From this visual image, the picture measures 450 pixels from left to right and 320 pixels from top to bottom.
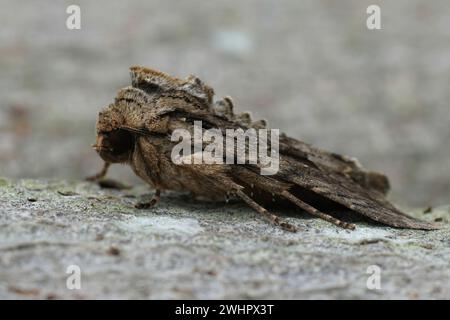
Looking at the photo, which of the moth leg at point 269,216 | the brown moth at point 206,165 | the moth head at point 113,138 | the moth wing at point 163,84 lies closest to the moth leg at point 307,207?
the brown moth at point 206,165

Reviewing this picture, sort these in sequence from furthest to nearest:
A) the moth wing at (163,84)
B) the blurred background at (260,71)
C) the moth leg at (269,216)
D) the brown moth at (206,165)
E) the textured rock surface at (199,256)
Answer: the blurred background at (260,71)
the moth wing at (163,84)
the brown moth at (206,165)
the moth leg at (269,216)
the textured rock surface at (199,256)

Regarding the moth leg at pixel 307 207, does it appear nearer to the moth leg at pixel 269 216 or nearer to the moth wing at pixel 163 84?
the moth leg at pixel 269 216

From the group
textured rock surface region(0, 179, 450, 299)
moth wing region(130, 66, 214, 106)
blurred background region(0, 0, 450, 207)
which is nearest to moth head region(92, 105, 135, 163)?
moth wing region(130, 66, 214, 106)

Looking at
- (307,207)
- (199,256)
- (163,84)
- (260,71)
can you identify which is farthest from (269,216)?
(260,71)

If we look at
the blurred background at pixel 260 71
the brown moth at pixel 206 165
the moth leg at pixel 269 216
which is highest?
the blurred background at pixel 260 71

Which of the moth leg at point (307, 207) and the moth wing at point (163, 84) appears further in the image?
the moth wing at point (163, 84)
